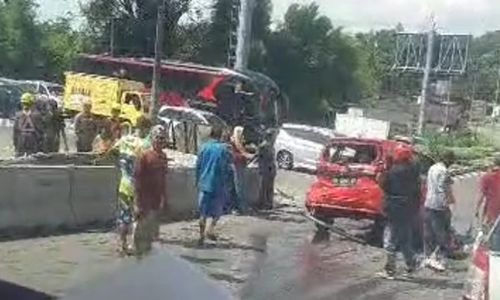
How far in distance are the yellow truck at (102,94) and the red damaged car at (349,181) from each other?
15415 mm

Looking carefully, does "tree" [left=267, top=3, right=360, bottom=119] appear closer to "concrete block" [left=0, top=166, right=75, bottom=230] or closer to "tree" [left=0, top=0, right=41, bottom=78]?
"tree" [left=0, top=0, right=41, bottom=78]

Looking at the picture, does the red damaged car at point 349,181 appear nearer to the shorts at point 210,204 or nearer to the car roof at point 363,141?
the car roof at point 363,141

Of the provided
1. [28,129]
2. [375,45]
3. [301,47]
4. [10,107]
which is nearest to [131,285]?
[28,129]

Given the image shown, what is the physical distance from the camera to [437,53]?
72.8 m

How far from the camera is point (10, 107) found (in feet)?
132

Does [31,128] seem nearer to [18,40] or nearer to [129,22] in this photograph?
[129,22]

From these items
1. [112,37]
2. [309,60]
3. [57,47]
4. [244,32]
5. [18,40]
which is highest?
[244,32]

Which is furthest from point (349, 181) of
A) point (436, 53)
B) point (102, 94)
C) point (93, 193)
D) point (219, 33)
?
point (436, 53)

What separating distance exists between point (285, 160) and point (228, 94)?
450cm

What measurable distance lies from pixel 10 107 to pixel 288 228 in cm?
2536

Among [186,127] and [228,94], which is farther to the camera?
[228,94]

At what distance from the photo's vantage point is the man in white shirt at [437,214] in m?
13.9

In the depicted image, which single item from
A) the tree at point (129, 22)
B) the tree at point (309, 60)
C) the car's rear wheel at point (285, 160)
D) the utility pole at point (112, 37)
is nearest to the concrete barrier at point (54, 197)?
the car's rear wheel at point (285, 160)

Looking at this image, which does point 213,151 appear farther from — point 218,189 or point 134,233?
point 134,233
